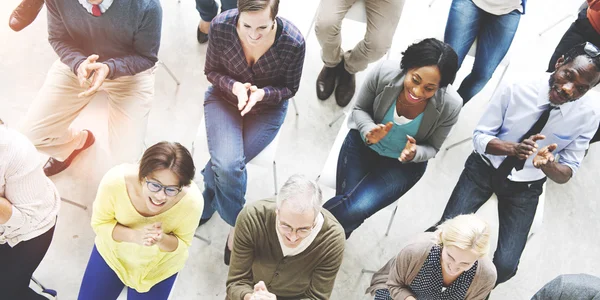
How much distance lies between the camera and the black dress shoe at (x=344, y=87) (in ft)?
13.1

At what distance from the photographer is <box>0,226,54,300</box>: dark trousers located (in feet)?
8.66

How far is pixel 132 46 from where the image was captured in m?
3.10

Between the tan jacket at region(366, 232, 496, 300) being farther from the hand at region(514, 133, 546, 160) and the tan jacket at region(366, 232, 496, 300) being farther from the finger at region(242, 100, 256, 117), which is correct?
the finger at region(242, 100, 256, 117)

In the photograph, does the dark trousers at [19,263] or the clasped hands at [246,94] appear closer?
the dark trousers at [19,263]

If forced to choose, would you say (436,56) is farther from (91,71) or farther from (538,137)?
(91,71)

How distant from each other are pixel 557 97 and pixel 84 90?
8.13 feet

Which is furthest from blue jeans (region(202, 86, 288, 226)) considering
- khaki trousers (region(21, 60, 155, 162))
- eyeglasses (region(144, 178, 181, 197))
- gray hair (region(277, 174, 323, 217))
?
gray hair (region(277, 174, 323, 217))

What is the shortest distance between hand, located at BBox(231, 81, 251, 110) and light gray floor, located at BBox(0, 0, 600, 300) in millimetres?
370

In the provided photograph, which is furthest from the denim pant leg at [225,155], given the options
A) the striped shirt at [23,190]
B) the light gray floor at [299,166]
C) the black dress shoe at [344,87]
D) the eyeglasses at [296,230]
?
the black dress shoe at [344,87]

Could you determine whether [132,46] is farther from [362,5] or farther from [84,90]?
[362,5]

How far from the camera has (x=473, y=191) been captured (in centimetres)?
321

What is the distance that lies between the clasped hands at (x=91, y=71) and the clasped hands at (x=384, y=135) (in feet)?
4.57

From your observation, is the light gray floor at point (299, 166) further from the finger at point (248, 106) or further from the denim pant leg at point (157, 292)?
the denim pant leg at point (157, 292)

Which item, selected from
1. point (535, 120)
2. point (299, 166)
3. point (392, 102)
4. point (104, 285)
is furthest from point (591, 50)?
point (104, 285)
